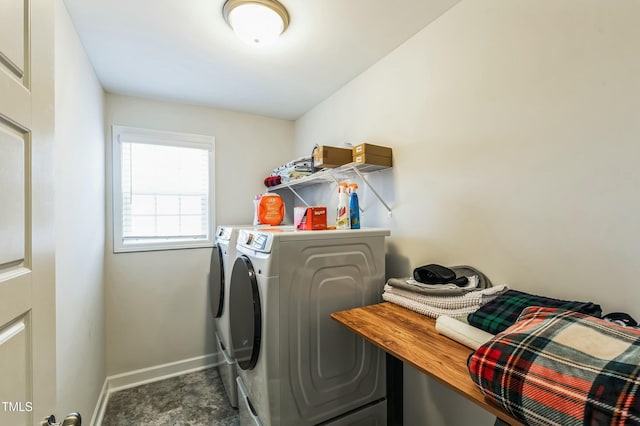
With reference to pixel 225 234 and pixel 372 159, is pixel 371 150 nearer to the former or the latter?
pixel 372 159

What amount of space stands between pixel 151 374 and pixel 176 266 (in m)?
0.96

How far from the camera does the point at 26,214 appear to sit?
63cm

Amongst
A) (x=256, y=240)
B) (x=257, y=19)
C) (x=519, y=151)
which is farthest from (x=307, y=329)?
(x=257, y=19)

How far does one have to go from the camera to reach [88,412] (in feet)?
5.68

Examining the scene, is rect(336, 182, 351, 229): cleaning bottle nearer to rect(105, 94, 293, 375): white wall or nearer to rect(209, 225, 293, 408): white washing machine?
rect(209, 225, 293, 408): white washing machine

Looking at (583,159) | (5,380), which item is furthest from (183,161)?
(583,159)

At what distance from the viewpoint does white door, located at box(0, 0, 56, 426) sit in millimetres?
557

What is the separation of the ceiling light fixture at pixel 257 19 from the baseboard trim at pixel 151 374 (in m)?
2.69

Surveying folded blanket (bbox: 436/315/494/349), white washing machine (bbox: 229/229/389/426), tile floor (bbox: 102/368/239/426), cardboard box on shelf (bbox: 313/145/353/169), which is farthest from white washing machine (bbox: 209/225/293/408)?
folded blanket (bbox: 436/315/494/349)

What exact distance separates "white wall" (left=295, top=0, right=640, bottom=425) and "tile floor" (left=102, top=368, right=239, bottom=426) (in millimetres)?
1414

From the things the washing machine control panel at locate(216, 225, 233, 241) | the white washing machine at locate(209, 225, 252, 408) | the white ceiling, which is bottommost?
the white washing machine at locate(209, 225, 252, 408)

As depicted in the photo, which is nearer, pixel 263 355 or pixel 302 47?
pixel 263 355

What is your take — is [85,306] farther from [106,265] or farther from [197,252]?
[197,252]

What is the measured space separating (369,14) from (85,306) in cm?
238
